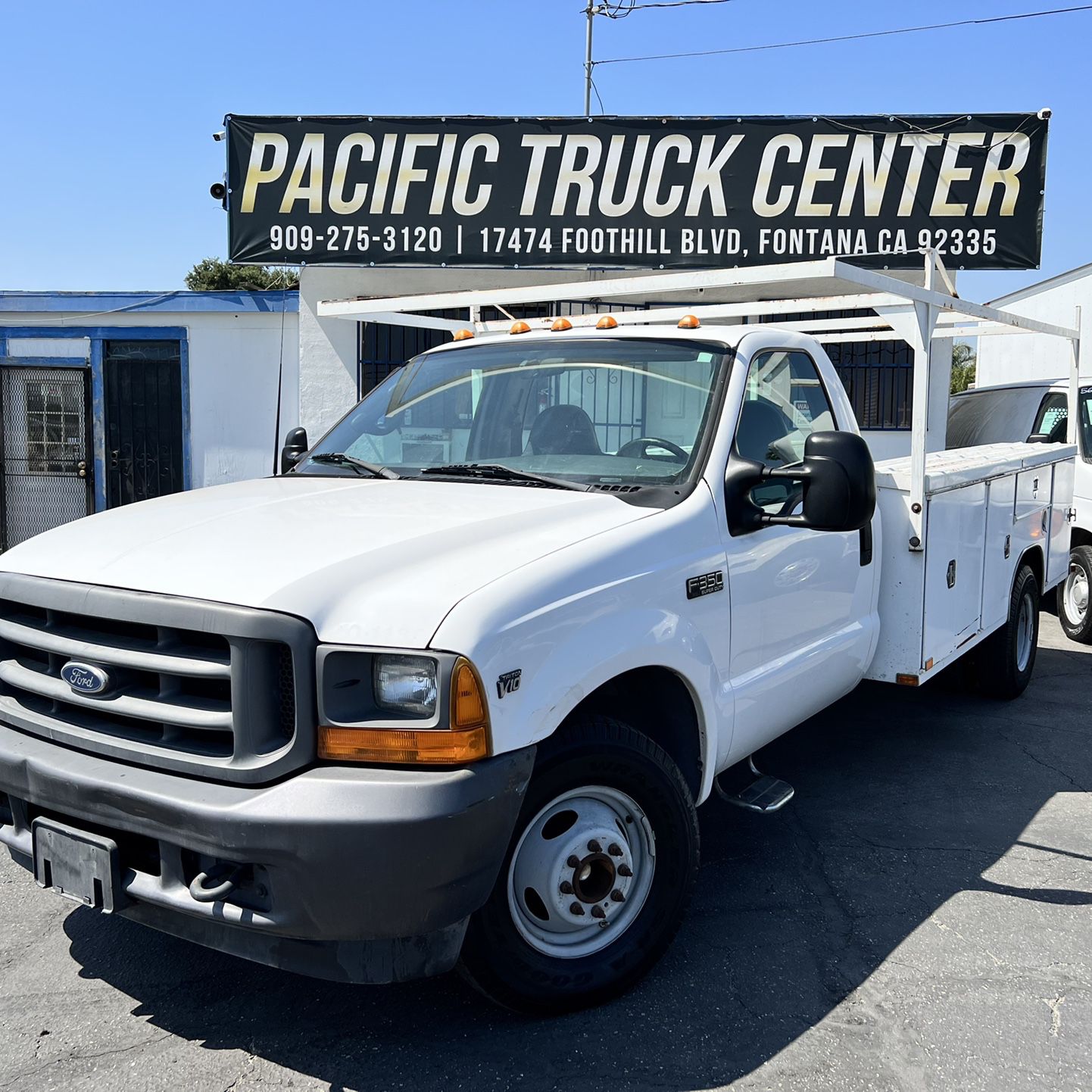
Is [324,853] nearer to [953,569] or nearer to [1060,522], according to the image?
[953,569]

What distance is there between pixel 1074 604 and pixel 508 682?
7.34 m

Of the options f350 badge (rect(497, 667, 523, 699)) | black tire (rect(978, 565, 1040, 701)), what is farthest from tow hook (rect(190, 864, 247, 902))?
black tire (rect(978, 565, 1040, 701))

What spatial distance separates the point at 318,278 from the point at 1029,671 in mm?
7619

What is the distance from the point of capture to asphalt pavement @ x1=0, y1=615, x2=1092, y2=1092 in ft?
9.31

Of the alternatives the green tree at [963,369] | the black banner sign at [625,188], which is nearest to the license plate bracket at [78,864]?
the black banner sign at [625,188]

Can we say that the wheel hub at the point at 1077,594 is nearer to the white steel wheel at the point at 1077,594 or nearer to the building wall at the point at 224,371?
the white steel wheel at the point at 1077,594

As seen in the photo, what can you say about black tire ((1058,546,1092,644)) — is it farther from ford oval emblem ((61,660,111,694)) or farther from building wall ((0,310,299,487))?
building wall ((0,310,299,487))

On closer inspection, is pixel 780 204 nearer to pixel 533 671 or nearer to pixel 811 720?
pixel 811 720

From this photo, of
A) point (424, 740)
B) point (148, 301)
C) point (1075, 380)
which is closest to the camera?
point (424, 740)

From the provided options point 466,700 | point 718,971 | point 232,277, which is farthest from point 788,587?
point 232,277

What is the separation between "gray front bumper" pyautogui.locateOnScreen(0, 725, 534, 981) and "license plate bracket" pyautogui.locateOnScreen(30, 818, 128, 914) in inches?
1.6

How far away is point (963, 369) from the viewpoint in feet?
179

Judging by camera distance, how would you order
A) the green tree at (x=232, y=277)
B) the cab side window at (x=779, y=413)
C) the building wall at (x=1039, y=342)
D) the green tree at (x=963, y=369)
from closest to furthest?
the cab side window at (x=779, y=413), the building wall at (x=1039, y=342), the green tree at (x=232, y=277), the green tree at (x=963, y=369)

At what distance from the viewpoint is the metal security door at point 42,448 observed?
12.5 meters
